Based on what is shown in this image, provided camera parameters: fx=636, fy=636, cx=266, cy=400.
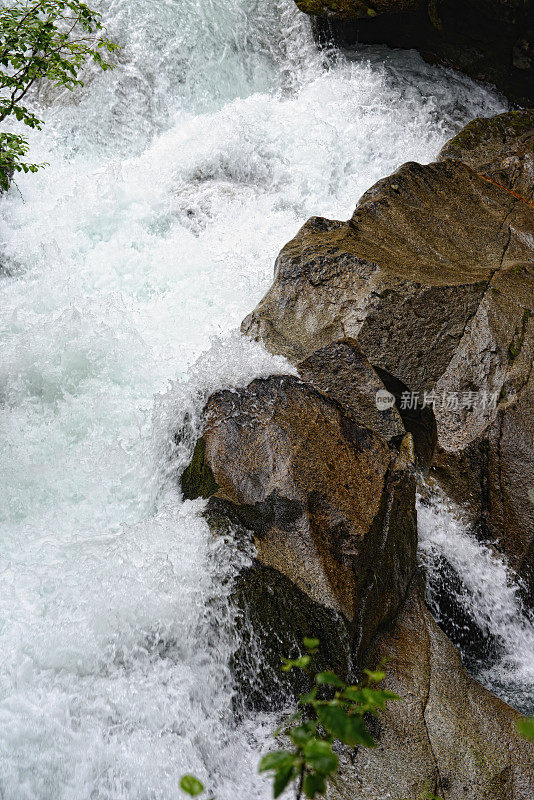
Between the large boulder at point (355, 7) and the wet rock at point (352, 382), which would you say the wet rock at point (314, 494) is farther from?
the large boulder at point (355, 7)

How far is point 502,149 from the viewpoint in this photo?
6.80 metres

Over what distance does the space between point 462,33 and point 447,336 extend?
7.45m

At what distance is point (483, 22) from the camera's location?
9461mm

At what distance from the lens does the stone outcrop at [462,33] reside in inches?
364

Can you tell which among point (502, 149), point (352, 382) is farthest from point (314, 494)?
point (502, 149)

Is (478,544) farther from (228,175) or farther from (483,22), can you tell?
(483,22)

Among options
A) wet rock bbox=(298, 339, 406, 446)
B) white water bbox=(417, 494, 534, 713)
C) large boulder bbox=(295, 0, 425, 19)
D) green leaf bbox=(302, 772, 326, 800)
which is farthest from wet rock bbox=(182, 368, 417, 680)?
large boulder bbox=(295, 0, 425, 19)

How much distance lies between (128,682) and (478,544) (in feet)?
8.06

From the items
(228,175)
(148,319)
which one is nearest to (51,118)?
(228,175)

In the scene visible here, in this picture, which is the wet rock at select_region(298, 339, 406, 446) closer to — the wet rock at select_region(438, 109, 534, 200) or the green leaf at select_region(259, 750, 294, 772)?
the green leaf at select_region(259, 750, 294, 772)

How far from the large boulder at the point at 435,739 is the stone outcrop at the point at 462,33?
883cm

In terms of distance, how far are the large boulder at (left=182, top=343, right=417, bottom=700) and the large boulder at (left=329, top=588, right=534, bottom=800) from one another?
277 mm

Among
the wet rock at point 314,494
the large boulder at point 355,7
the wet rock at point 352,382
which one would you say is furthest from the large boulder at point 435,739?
the large boulder at point 355,7

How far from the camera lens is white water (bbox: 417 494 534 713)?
393cm
